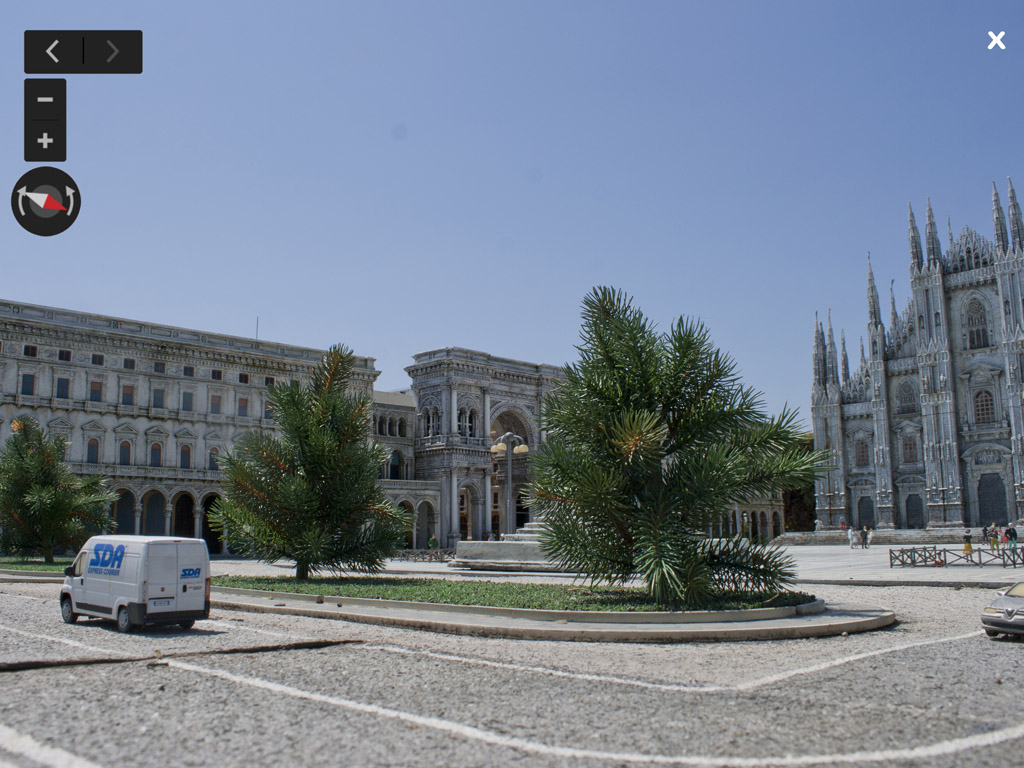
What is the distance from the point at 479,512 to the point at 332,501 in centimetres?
4928

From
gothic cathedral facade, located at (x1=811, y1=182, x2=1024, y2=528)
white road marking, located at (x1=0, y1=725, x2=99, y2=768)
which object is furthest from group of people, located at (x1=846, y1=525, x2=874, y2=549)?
white road marking, located at (x1=0, y1=725, x2=99, y2=768)

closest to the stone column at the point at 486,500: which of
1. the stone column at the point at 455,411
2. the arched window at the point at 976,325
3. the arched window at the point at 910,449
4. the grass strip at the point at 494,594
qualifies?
the stone column at the point at 455,411

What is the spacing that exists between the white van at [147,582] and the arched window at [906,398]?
228ft

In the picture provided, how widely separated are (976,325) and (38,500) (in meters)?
67.1

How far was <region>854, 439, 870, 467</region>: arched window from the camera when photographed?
7438cm

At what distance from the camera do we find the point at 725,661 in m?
10.7

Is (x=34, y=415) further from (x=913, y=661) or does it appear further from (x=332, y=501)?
(x=913, y=661)

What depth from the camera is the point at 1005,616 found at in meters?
12.3

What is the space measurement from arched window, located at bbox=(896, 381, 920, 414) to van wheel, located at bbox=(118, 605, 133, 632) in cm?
7052

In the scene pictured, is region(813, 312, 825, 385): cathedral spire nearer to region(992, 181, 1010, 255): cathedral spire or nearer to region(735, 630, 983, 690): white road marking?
region(992, 181, 1010, 255): cathedral spire

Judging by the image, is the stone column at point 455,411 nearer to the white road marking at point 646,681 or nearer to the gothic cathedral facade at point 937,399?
the gothic cathedral facade at point 937,399

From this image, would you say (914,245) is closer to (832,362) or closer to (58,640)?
(832,362)

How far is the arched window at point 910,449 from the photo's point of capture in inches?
2827

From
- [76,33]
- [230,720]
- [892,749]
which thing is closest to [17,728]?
[230,720]
